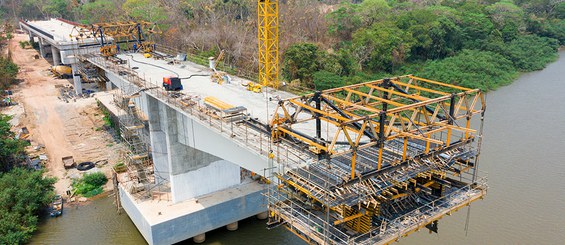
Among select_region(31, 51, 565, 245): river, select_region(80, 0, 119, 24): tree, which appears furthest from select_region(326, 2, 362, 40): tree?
select_region(80, 0, 119, 24): tree

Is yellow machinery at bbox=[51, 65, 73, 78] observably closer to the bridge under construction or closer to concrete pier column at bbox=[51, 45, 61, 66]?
concrete pier column at bbox=[51, 45, 61, 66]

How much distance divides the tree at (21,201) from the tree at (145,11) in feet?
124

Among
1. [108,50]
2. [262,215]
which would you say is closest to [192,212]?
[262,215]

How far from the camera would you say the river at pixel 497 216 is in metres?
23.7

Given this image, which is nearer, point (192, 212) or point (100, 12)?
point (192, 212)

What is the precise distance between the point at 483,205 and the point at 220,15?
159 ft

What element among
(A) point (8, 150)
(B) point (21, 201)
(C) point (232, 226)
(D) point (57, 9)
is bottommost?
(C) point (232, 226)

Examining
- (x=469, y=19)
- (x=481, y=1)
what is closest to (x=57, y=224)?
(x=469, y=19)

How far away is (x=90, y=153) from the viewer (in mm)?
33969

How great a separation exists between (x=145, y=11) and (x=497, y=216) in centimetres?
5436

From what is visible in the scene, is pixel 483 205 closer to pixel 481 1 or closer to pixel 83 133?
pixel 83 133

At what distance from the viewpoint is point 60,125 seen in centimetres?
3881

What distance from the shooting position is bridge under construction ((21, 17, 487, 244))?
1495 centimetres

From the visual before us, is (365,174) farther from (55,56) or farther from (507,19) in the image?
(507,19)
